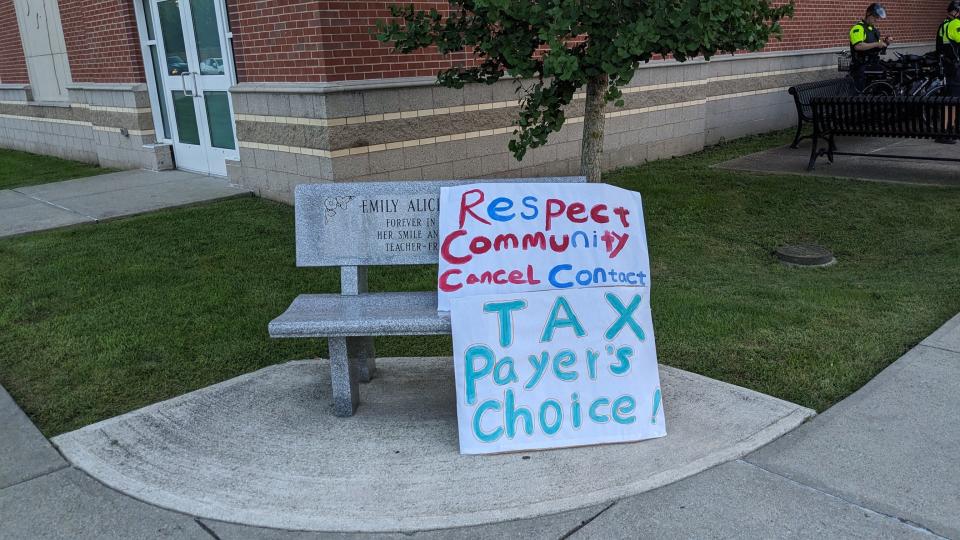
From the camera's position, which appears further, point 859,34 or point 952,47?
point 859,34

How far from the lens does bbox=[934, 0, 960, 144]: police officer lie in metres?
11.6

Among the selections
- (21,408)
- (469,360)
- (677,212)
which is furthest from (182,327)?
(677,212)

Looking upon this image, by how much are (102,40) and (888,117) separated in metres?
10.0

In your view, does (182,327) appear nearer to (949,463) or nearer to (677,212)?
(949,463)

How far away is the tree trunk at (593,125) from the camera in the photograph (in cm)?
523

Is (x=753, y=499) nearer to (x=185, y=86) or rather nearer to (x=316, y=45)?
(x=316, y=45)

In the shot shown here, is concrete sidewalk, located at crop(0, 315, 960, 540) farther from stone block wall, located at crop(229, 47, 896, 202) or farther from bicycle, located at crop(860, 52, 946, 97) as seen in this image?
bicycle, located at crop(860, 52, 946, 97)

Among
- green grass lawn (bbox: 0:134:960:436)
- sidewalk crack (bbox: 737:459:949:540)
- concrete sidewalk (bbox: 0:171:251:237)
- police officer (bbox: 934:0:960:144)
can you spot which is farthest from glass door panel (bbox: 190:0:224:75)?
police officer (bbox: 934:0:960:144)

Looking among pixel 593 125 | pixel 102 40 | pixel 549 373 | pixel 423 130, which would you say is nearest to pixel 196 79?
pixel 102 40

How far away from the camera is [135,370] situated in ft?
14.6

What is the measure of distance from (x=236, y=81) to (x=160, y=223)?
204 cm

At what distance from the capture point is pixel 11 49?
48.1 feet

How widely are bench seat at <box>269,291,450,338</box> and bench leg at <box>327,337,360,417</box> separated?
0.16 metres

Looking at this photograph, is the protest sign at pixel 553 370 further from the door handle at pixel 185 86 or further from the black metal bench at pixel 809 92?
the black metal bench at pixel 809 92
